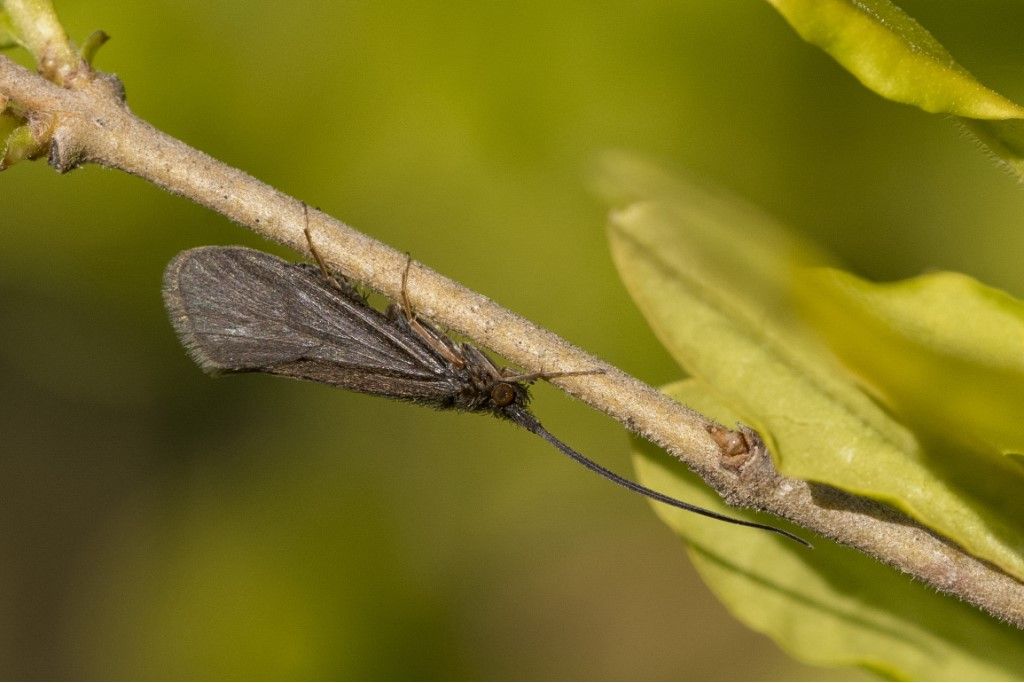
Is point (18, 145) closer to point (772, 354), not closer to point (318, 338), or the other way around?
point (318, 338)

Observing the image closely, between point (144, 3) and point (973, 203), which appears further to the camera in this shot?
point (144, 3)

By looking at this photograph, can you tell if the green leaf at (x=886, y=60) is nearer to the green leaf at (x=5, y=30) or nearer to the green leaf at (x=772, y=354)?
the green leaf at (x=772, y=354)

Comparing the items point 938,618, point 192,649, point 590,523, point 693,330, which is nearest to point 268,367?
point 693,330

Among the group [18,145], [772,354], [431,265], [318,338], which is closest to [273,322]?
[318,338]

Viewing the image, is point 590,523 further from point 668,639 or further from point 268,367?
point 268,367

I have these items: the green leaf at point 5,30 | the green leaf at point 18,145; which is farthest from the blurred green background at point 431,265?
the green leaf at point 18,145

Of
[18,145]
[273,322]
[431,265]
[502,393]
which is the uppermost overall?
[431,265]

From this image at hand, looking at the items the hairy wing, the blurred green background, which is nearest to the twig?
the hairy wing
